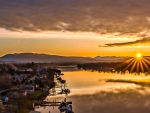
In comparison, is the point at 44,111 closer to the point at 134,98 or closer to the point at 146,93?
the point at 134,98

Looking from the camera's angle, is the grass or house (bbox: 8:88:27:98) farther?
the grass

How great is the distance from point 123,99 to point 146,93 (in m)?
5.41

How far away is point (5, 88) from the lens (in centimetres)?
3534

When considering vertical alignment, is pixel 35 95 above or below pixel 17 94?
below

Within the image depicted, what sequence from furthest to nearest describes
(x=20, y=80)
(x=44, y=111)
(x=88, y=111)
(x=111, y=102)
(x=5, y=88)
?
(x=20, y=80)
(x=5, y=88)
(x=111, y=102)
(x=44, y=111)
(x=88, y=111)

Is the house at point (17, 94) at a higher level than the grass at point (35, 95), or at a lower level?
higher

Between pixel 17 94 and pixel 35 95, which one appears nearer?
pixel 17 94

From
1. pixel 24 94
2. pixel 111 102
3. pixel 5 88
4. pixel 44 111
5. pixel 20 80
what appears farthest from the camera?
pixel 20 80

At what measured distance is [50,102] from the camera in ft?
85.4

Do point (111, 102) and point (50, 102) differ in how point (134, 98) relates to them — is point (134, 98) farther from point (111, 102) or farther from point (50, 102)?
point (50, 102)

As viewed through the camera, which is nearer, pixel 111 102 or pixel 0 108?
pixel 0 108

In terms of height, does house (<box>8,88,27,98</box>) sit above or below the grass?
above

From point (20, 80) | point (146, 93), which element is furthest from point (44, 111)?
point (20, 80)

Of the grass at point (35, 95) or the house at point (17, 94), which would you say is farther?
the grass at point (35, 95)
